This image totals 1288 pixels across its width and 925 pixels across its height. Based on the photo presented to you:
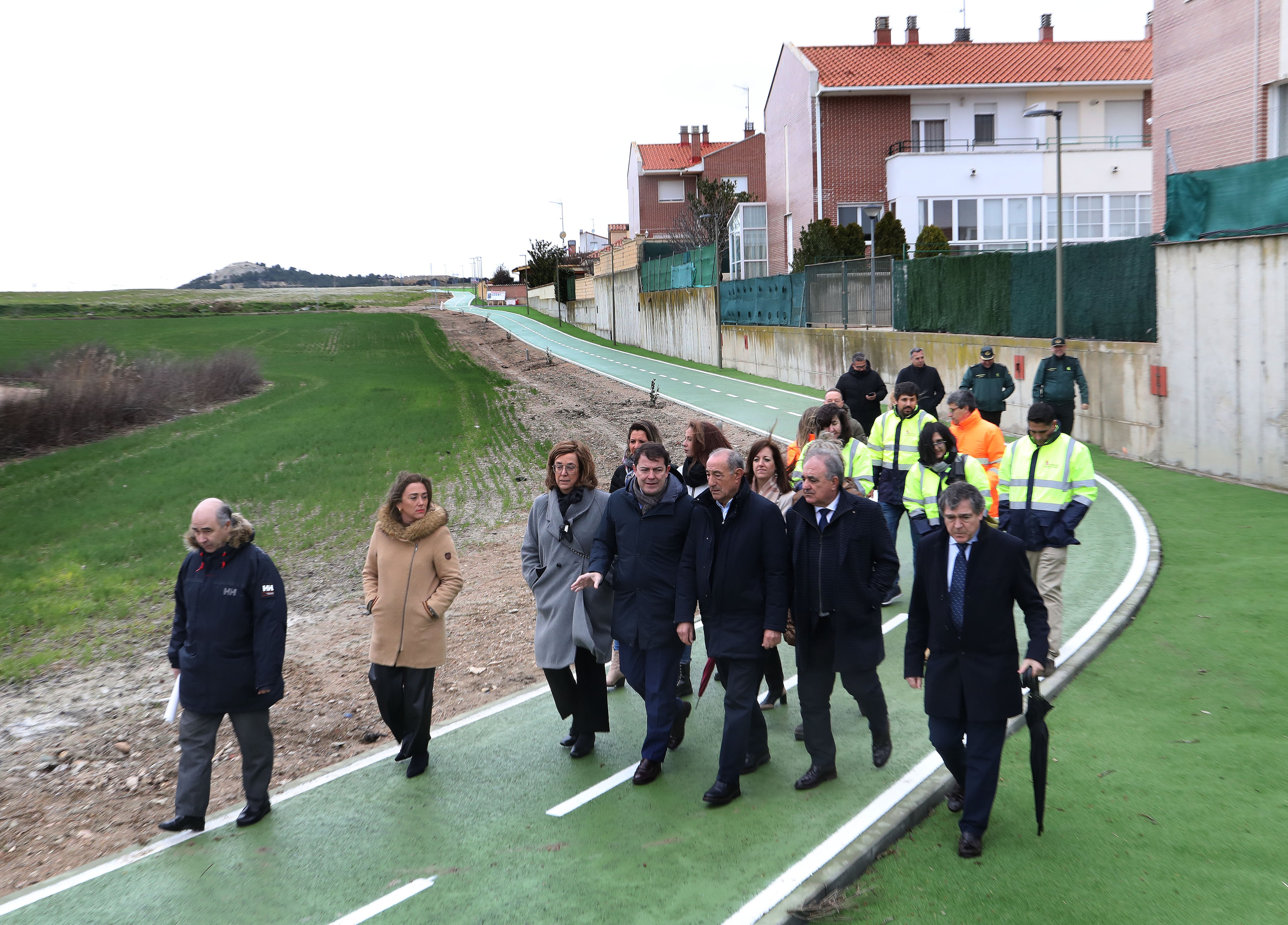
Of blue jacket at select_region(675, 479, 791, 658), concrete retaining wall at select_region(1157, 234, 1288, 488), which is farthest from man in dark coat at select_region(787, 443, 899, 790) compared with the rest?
concrete retaining wall at select_region(1157, 234, 1288, 488)

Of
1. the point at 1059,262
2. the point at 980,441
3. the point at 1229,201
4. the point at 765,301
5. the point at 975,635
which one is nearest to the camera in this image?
the point at 975,635

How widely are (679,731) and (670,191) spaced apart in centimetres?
7914

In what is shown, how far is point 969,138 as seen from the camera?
1777 inches

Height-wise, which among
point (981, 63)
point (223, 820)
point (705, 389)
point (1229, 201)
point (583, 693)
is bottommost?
point (223, 820)

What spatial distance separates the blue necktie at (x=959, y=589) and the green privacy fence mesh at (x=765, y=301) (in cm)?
2888

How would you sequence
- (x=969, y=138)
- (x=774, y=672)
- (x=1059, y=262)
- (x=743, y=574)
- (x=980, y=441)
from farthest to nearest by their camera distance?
1. (x=969, y=138)
2. (x=1059, y=262)
3. (x=980, y=441)
4. (x=774, y=672)
5. (x=743, y=574)

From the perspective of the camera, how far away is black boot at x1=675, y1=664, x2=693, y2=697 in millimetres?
8180

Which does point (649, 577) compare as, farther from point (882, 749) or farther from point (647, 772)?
point (882, 749)

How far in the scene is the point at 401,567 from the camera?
7.03 meters

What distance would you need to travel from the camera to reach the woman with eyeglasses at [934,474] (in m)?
7.97

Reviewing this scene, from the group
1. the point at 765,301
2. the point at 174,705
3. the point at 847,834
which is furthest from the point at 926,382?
the point at 765,301

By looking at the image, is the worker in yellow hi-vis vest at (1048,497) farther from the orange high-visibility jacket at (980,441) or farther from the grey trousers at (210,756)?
the grey trousers at (210,756)

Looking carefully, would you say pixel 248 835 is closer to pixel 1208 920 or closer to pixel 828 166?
pixel 1208 920

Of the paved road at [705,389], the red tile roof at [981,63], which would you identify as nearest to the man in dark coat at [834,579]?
the paved road at [705,389]
